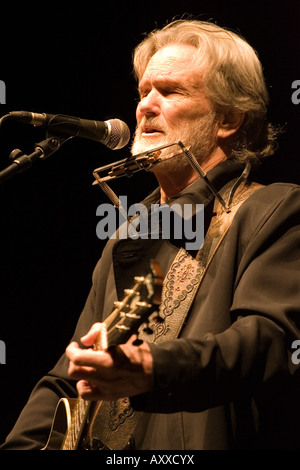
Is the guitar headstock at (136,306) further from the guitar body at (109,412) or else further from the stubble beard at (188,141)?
the stubble beard at (188,141)

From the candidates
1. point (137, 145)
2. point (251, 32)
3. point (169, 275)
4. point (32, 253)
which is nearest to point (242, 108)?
point (137, 145)

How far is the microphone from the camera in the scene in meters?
1.79

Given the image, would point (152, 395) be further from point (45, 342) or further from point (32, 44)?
point (32, 44)

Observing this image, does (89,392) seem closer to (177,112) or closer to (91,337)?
(91,337)

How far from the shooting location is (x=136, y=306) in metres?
1.38

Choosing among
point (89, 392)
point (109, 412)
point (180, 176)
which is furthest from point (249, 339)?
point (180, 176)

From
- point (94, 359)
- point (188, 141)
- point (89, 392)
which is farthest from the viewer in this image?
point (188, 141)

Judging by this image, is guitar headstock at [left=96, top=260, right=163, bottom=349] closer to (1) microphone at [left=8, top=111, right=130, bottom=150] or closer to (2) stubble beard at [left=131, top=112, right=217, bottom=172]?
(1) microphone at [left=8, top=111, right=130, bottom=150]

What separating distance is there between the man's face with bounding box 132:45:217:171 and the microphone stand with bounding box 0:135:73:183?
464mm

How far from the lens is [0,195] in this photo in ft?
10.1

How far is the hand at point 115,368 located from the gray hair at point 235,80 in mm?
1071

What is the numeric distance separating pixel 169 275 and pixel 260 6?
1.41 meters

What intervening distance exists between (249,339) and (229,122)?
1.04 m

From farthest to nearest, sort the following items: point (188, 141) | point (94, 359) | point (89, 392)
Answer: point (188, 141)
point (89, 392)
point (94, 359)
